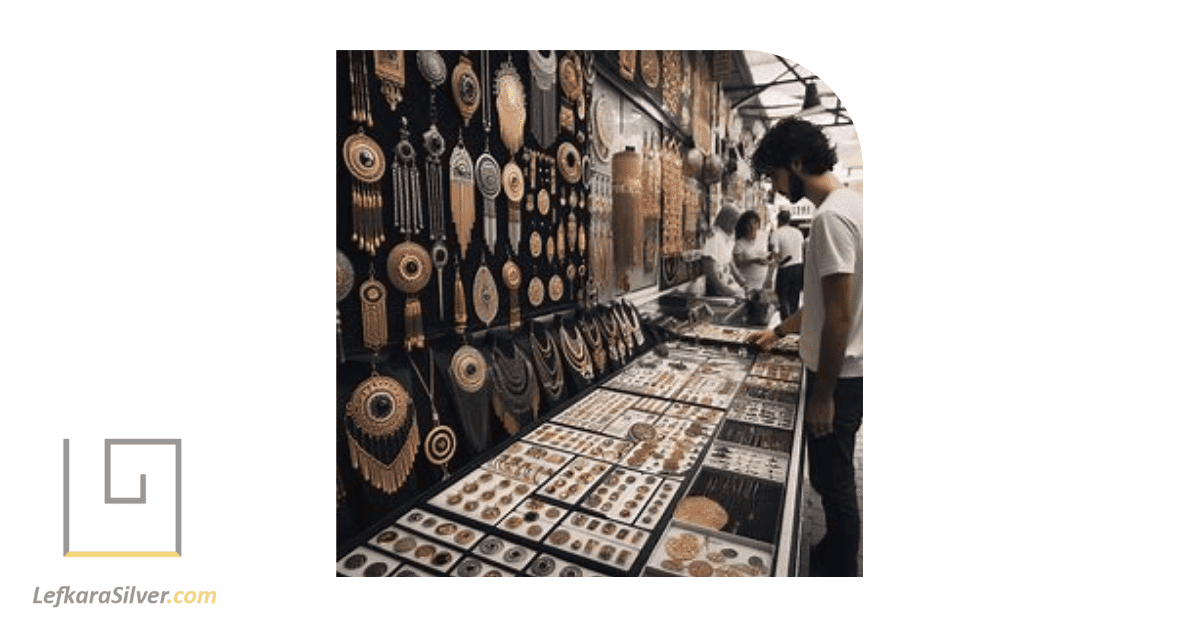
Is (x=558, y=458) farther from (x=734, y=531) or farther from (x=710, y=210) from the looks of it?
(x=710, y=210)

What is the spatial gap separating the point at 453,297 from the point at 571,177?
1.22 ft

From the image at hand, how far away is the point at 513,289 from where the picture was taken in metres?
1.22

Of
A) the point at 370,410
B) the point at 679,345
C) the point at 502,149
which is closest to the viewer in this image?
the point at 370,410

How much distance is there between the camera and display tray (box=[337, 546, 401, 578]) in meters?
1.05

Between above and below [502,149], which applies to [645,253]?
below

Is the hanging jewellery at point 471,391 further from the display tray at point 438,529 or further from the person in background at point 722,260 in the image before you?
the person in background at point 722,260

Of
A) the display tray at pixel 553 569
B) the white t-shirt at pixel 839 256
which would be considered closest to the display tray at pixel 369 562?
the display tray at pixel 553 569

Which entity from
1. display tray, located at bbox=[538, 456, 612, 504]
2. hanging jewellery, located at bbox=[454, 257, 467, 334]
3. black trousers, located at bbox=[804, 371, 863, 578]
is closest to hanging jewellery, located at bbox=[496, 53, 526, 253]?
hanging jewellery, located at bbox=[454, 257, 467, 334]

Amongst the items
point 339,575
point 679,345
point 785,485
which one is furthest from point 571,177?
point 339,575

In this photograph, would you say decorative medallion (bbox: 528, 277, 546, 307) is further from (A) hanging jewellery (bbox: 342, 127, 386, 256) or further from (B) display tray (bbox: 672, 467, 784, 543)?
(B) display tray (bbox: 672, 467, 784, 543)

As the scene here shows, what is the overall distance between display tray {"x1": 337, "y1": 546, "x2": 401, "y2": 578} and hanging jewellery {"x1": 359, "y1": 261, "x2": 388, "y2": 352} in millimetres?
397

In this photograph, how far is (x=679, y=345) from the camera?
4.16 ft

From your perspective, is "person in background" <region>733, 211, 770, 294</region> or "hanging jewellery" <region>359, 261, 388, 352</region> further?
"person in background" <region>733, 211, 770, 294</region>

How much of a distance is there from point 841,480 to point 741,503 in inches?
8.8
